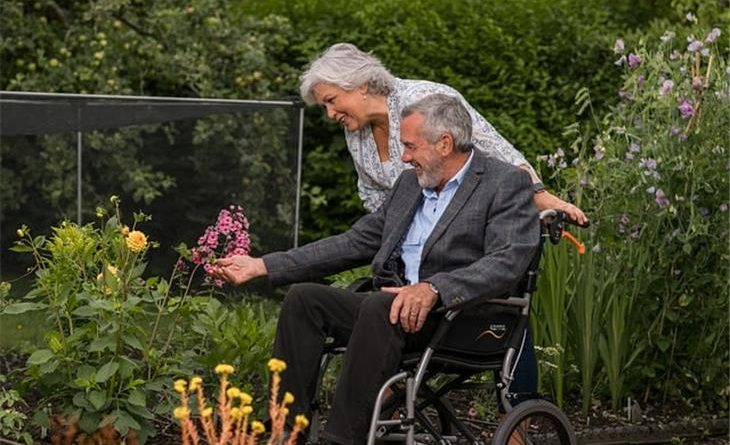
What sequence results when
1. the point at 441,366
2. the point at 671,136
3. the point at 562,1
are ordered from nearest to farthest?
the point at 441,366
the point at 671,136
the point at 562,1

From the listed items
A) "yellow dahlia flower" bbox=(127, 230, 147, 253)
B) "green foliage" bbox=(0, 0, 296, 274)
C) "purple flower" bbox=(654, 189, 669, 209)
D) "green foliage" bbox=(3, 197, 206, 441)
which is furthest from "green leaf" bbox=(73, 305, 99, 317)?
"purple flower" bbox=(654, 189, 669, 209)

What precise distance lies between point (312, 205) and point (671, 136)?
294 cm

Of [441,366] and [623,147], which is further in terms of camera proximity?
[623,147]

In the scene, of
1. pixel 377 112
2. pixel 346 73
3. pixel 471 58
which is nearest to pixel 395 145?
pixel 377 112

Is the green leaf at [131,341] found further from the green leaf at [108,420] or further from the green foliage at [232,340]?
the green foliage at [232,340]

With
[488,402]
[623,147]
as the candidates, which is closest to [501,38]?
[623,147]

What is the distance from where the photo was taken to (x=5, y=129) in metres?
6.63

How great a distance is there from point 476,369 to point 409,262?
0.39m

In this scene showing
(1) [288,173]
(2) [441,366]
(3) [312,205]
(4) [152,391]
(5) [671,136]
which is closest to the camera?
(2) [441,366]

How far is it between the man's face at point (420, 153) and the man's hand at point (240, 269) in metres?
0.55

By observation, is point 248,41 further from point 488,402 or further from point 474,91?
point 488,402

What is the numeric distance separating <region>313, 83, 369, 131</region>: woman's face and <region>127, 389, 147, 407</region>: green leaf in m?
1.05

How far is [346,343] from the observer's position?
4832 millimetres

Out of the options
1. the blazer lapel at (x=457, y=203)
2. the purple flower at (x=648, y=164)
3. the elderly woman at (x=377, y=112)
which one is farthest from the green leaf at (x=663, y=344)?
the blazer lapel at (x=457, y=203)
